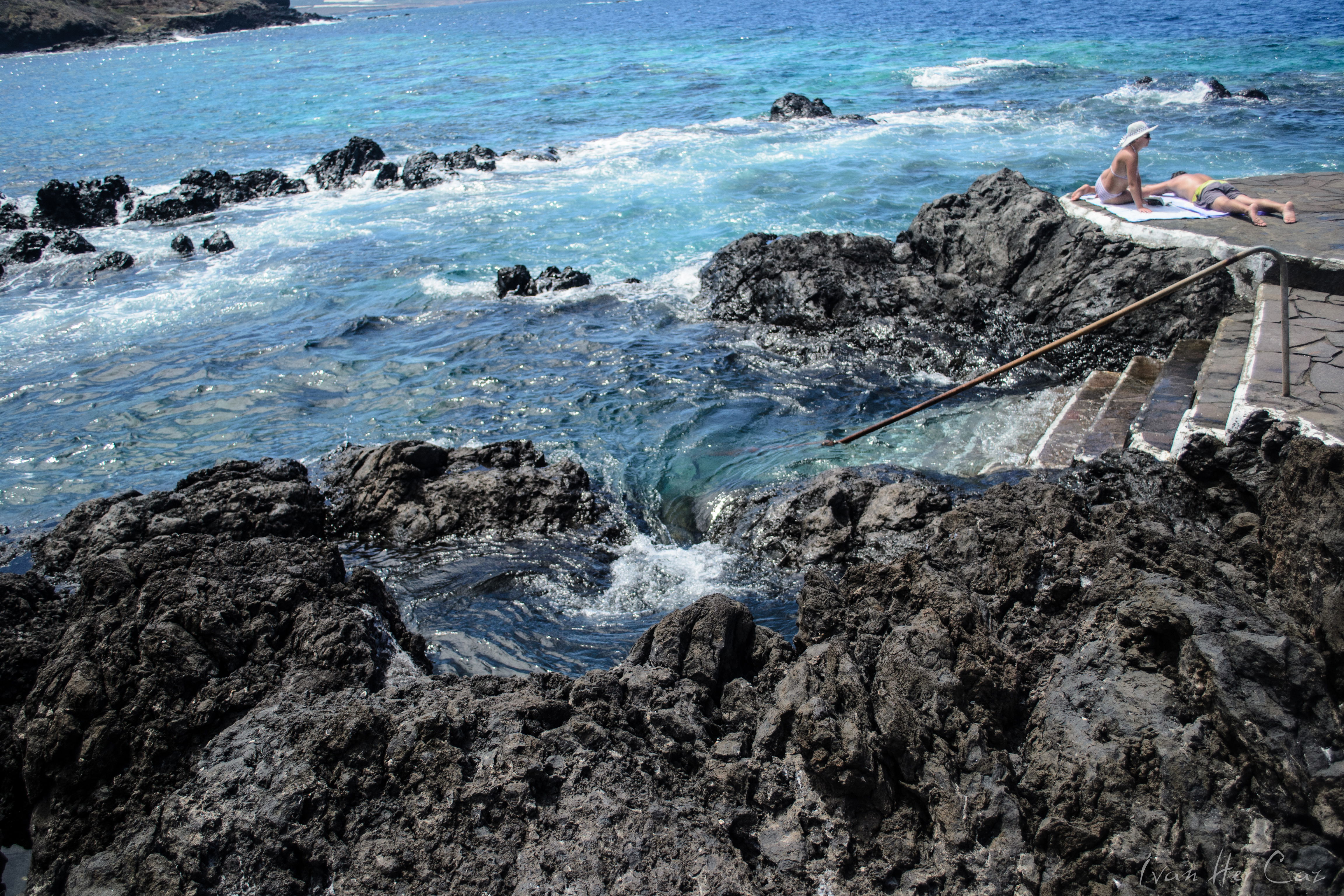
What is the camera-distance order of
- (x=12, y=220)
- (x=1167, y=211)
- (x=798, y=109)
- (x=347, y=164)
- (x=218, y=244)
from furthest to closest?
(x=798, y=109), (x=347, y=164), (x=12, y=220), (x=218, y=244), (x=1167, y=211)

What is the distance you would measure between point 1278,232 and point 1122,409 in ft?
8.39

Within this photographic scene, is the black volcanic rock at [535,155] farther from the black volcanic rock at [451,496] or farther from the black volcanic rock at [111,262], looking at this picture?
the black volcanic rock at [451,496]

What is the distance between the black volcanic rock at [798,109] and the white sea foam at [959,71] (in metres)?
5.34

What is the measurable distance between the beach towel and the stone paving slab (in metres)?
2.09

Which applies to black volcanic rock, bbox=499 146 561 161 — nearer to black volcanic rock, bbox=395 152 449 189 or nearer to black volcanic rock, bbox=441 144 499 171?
black volcanic rock, bbox=441 144 499 171

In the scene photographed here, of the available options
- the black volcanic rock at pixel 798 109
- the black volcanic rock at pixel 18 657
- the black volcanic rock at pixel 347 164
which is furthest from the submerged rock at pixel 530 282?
the black volcanic rock at pixel 798 109

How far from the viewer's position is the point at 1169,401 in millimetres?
6332

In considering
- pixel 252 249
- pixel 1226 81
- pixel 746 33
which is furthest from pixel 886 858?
pixel 746 33

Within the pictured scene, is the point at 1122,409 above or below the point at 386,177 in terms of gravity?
below

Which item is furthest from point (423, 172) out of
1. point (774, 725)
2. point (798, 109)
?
point (774, 725)

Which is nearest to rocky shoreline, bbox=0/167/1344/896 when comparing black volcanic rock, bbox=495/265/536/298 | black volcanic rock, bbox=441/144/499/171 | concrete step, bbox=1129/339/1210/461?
concrete step, bbox=1129/339/1210/461

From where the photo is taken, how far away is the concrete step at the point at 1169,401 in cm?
571

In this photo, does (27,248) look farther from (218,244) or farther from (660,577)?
(660,577)

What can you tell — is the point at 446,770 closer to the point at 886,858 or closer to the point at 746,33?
the point at 886,858
